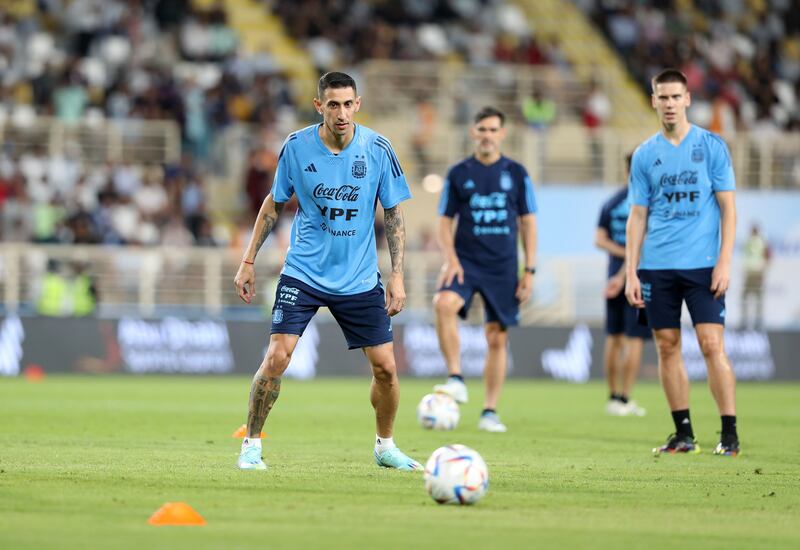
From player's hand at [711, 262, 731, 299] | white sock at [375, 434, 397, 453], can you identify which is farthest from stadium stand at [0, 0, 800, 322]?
white sock at [375, 434, 397, 453]

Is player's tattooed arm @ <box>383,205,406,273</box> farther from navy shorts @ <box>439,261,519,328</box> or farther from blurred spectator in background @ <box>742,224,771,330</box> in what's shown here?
blurred spectator in background @ <box>742,224,771,330</box>

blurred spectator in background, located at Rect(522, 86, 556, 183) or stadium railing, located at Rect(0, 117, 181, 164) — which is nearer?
stadium railing, located at Rect(0, 117, 181, 164)

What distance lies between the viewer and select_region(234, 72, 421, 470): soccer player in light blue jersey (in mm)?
9430

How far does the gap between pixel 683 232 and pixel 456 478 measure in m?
3.97

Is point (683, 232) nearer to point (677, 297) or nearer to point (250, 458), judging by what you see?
point (677, 297)

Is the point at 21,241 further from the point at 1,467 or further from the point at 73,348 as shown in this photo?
the point at 1,467

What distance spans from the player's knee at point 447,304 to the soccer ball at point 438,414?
2.64ft

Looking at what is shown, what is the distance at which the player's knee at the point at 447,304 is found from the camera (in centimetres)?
1386

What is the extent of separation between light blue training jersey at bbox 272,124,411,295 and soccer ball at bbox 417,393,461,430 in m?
4.04

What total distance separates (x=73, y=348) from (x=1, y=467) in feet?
45.5

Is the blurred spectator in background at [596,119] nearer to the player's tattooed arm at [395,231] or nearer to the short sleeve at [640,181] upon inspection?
the short sleeve at [640,181]

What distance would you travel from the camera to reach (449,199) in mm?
14125

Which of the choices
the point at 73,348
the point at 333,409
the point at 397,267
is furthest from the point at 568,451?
the point at 73,348

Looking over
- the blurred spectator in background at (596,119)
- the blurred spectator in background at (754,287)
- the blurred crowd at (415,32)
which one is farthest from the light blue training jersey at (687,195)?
the blurred crowd at (415,32)
